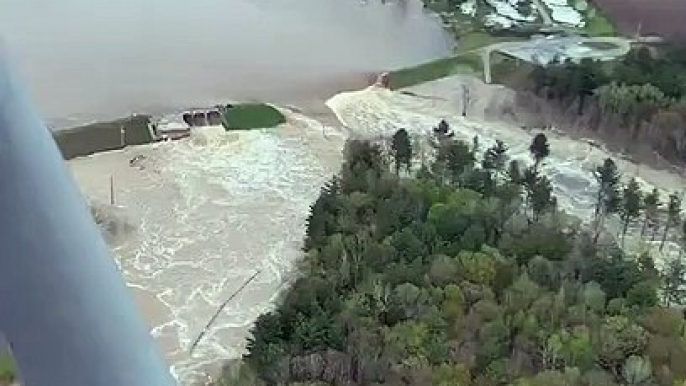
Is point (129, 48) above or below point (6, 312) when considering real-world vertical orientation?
below

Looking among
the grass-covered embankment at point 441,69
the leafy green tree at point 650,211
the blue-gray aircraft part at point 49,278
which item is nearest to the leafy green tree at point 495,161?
the leafy green tree at point 650,211

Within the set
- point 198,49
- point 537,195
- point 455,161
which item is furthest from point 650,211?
point 198,49

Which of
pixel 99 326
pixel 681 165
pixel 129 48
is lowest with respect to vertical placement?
pixel 681 165

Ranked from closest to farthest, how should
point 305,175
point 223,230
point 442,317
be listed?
1. point 442,317
2. point 223,230
3. point 305,175

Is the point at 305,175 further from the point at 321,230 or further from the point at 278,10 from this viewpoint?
the point at 278,10

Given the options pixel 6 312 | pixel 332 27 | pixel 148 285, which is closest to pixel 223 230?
pixel 148 285

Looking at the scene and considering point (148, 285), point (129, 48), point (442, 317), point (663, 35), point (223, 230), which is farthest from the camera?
point (663, 35)

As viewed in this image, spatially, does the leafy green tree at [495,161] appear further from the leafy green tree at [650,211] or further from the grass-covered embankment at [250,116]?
the grass-covered embankment at [250,116]
